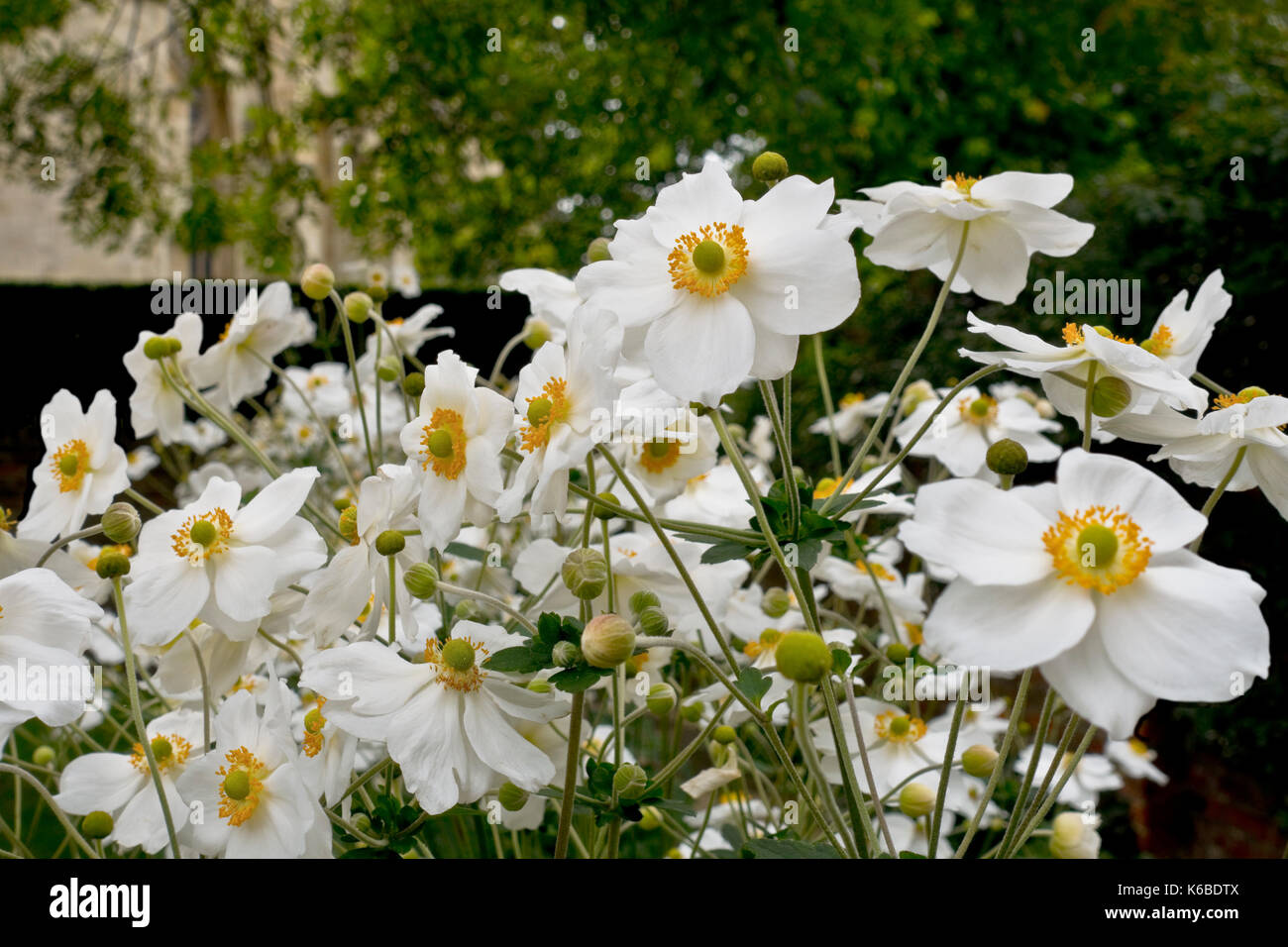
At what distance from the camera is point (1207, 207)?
10.1 feet

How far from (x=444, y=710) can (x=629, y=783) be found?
132 mm

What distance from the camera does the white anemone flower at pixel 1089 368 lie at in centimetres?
60

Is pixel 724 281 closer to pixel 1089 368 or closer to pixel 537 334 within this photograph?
pixel 1089 368

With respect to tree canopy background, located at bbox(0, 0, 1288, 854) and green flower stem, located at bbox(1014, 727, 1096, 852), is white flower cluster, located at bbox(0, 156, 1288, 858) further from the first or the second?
tree canopy background, located at bbox(0, 0, 1288, 854)

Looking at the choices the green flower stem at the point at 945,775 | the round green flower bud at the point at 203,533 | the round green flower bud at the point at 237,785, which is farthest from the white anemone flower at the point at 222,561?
the green flower stem at the point at 945,775

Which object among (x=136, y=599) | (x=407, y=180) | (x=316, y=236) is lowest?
(x=136, y=599)

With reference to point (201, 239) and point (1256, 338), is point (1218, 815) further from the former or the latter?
point (201, 239)

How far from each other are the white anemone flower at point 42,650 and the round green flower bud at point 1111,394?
67 cm

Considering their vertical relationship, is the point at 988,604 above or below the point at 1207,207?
below

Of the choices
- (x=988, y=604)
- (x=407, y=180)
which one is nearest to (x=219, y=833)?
(x=988, y=604)

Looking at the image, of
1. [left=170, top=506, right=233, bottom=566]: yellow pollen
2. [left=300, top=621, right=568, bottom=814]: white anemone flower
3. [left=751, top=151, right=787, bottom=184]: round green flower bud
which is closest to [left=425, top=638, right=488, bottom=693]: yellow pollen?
[left=300, top=621, right=568, bottom=814]: white anemone flower

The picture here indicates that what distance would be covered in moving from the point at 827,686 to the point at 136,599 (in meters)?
0.50

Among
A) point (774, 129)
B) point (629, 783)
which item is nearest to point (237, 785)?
point (629, 783)

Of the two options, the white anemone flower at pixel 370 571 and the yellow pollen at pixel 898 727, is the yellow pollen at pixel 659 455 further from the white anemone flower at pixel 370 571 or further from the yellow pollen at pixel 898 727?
the yellow pollen at pixel 898 727
